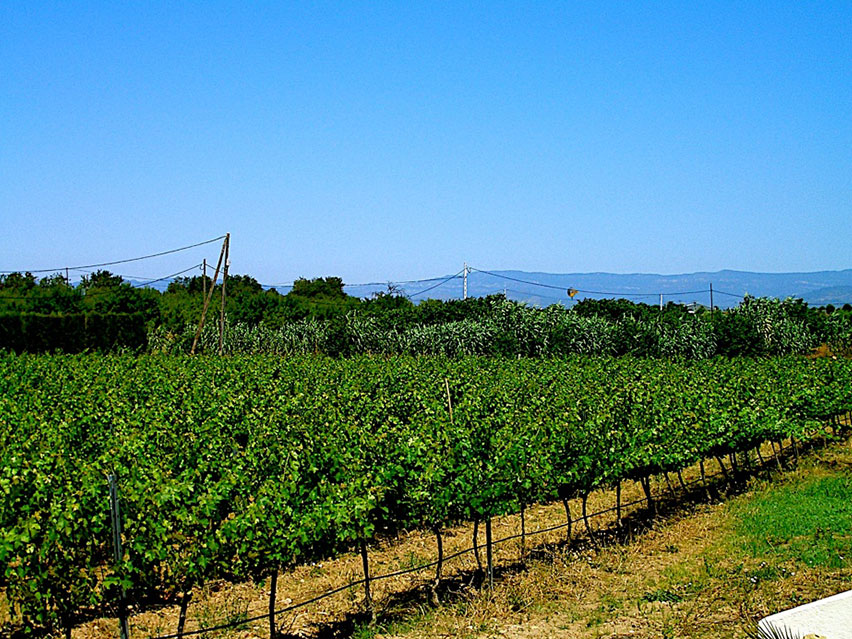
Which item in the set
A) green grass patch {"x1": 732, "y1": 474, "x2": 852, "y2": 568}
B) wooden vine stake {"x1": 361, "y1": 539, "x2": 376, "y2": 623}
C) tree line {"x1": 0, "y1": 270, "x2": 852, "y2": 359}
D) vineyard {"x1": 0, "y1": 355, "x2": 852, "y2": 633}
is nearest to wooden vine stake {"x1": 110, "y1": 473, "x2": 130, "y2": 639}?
vineyard {"x1": 0, "y1": 355, "x2": 852, "y2": 633}

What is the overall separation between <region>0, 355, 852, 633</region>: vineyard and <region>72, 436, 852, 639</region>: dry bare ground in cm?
54

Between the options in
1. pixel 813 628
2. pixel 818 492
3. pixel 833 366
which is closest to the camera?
pixel 813 628

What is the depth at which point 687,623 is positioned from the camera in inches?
292

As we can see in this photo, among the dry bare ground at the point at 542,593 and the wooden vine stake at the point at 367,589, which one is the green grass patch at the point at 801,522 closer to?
the dry bare ground at the point at 542,593

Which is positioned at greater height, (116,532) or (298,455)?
(298,455)

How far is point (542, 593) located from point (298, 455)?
3000 mm

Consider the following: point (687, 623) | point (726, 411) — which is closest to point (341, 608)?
point (687, 623)

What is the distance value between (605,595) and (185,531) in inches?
173

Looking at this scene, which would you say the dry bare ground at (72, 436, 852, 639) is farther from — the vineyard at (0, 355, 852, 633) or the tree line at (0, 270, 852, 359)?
the tree line at (0, 270, 852, 359)

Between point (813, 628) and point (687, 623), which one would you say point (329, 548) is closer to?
point (687, 623)

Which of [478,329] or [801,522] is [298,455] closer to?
[801,522]

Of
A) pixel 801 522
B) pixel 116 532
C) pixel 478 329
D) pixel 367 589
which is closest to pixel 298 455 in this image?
pixel 367 589

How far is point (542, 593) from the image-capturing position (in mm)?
8508

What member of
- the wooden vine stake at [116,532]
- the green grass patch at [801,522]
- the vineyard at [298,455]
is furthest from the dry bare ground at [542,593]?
the wooden vine stake at [116,532]
